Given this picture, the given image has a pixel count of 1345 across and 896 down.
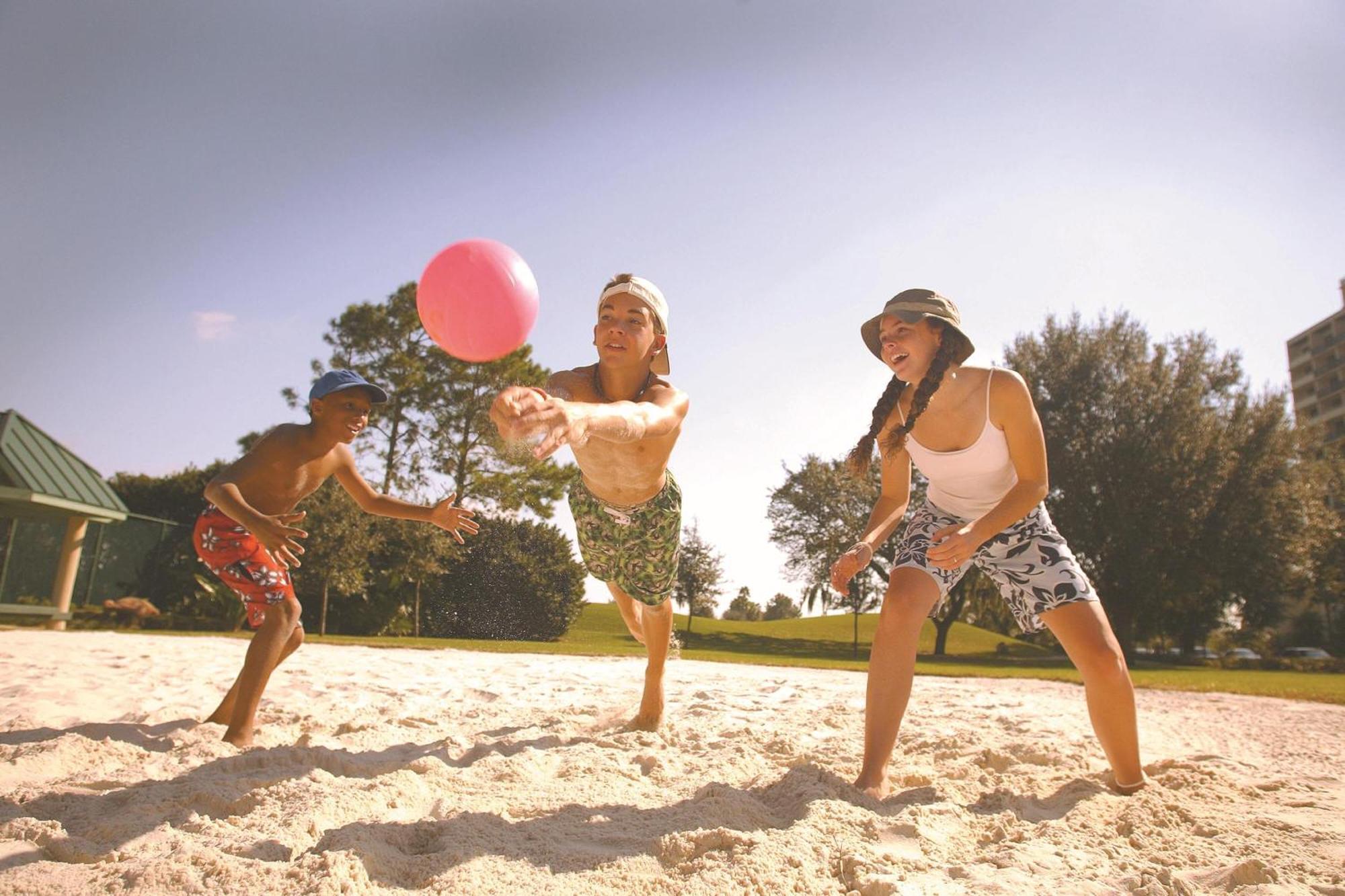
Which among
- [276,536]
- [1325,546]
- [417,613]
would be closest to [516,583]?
[417,613]

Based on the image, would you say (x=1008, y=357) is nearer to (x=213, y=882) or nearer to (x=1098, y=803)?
(x=1098, y=803)

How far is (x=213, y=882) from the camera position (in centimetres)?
207

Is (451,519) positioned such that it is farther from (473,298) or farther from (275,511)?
(473,298)

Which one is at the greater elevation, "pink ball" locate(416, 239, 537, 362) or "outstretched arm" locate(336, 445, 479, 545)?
"pink ball" locate(416, 239, 537, 362)

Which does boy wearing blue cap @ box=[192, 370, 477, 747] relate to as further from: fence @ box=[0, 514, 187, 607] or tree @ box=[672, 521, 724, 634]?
tree @ box=[672, 521, 724, 634]

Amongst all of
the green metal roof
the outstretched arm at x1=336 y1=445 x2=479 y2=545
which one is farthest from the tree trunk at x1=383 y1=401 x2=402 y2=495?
the outstretched arm at x1=336 y1=445 x2=479 y2=545

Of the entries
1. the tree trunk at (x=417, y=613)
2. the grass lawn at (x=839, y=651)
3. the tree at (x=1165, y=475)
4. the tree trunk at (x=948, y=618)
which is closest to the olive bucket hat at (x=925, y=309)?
the grass lawn at (x=839, y=651)

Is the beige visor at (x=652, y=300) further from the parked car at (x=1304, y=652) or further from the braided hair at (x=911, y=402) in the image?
the parked car at (x=1304, y=652)

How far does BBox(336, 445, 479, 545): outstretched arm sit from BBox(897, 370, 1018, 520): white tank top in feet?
7.82

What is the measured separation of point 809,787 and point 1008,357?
2710 centimetres

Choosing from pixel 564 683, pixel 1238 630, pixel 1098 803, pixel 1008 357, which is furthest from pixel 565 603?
pixel 1238 630

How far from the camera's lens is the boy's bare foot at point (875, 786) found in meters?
3.24

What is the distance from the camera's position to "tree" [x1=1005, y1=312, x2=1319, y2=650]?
2370 cm

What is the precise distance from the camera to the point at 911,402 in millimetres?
3838
